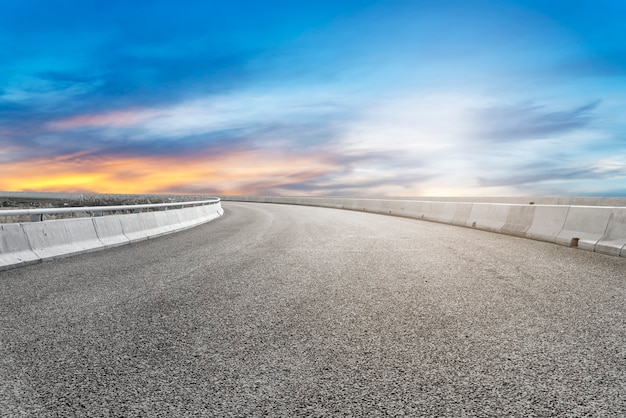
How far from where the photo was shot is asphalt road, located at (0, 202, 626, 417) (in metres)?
3.28

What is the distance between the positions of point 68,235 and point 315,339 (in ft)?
27.9

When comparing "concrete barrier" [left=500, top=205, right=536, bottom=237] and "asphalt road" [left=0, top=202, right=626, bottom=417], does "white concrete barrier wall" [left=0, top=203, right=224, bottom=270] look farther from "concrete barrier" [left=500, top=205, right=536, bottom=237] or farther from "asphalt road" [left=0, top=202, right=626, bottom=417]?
"concrete barrier" [left=500, top=205, right=536, bottom=237]

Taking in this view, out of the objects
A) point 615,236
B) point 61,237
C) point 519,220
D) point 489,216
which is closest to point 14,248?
point 61,237

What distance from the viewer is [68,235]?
1109cm

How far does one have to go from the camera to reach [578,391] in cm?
342

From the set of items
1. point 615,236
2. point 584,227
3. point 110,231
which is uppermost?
point 584,227

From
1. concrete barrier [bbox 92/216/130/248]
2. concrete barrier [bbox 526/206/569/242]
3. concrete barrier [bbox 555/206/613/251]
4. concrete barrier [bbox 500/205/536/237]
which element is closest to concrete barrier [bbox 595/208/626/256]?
concrete barrier [bbox 555/206/613/251]

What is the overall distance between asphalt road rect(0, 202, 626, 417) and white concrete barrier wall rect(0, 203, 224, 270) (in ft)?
2.71

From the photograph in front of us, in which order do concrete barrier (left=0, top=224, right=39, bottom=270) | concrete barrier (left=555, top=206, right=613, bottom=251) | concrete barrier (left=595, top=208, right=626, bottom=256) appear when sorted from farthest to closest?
concrete barrier (left=555, top=206, right=613, bottom=251)
concrete barrier (left=595, top=208, right=626, bottom=256)
concrete barrier (left=0, top=224, right=39, bottom=270)

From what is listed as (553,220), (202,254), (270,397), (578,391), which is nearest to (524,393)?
(578,391)

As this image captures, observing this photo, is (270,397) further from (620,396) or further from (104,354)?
(620,396)

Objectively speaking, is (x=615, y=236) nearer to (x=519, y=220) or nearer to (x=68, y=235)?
(x=519, y=220)

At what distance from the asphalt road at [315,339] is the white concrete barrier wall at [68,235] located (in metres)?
0.83

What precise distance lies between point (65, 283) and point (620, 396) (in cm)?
717
